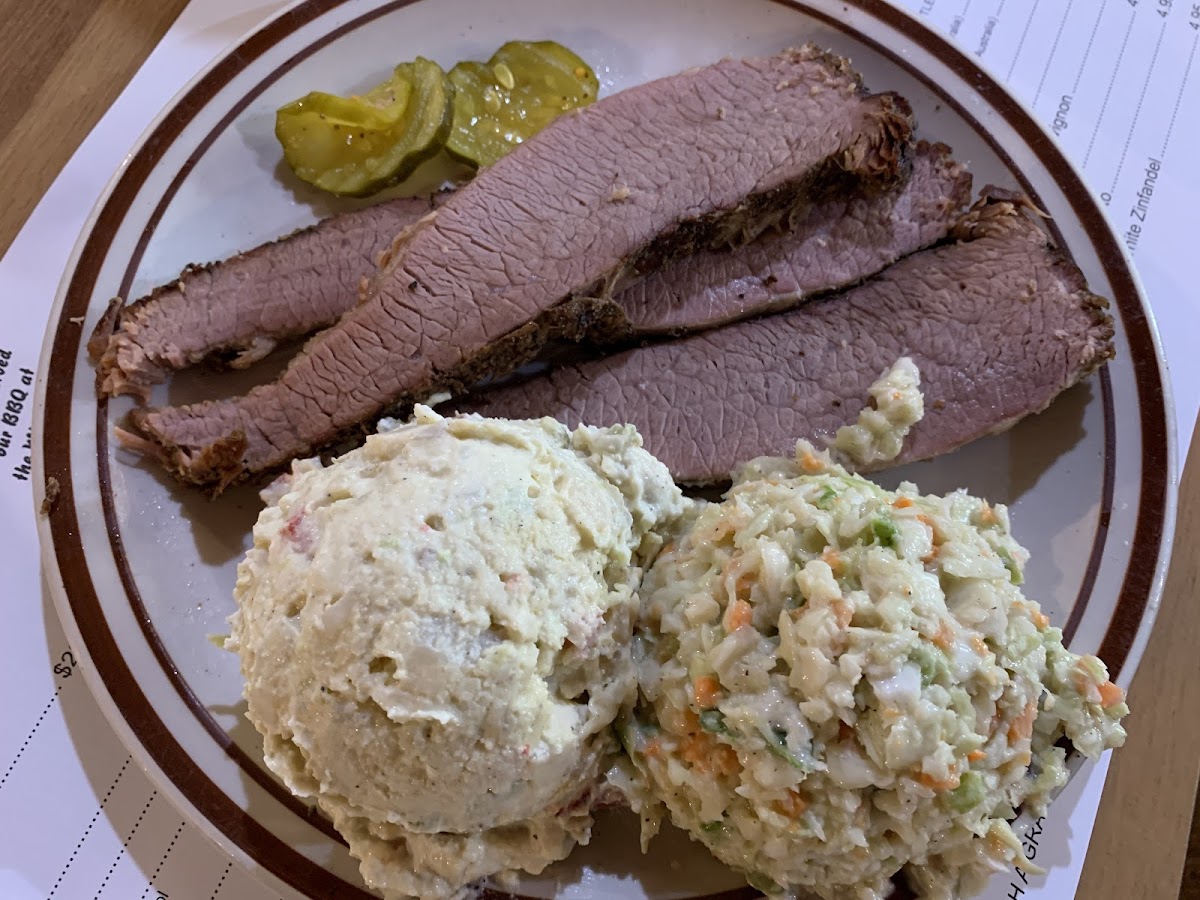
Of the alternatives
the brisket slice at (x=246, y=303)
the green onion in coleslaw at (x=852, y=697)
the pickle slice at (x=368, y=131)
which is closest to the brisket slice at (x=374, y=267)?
the brisket slice at (x=246, y=303)

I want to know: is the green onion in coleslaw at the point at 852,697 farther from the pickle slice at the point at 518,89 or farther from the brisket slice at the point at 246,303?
the pickle slice at the point at 518,89

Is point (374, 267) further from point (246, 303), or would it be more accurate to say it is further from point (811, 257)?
point (811, 257)

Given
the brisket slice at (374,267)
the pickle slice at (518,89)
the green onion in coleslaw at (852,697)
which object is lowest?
the green onion in coleslaw at (852,697)

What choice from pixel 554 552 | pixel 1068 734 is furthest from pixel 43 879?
pixel 1068 734

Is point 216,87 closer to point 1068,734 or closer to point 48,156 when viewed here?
point 48,156

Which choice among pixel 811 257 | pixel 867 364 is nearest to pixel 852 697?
pixel 867 364

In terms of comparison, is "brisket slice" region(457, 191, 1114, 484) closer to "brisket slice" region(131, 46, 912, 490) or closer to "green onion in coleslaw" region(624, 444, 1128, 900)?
"brisket slice" region(131, 46, 912, 490)
